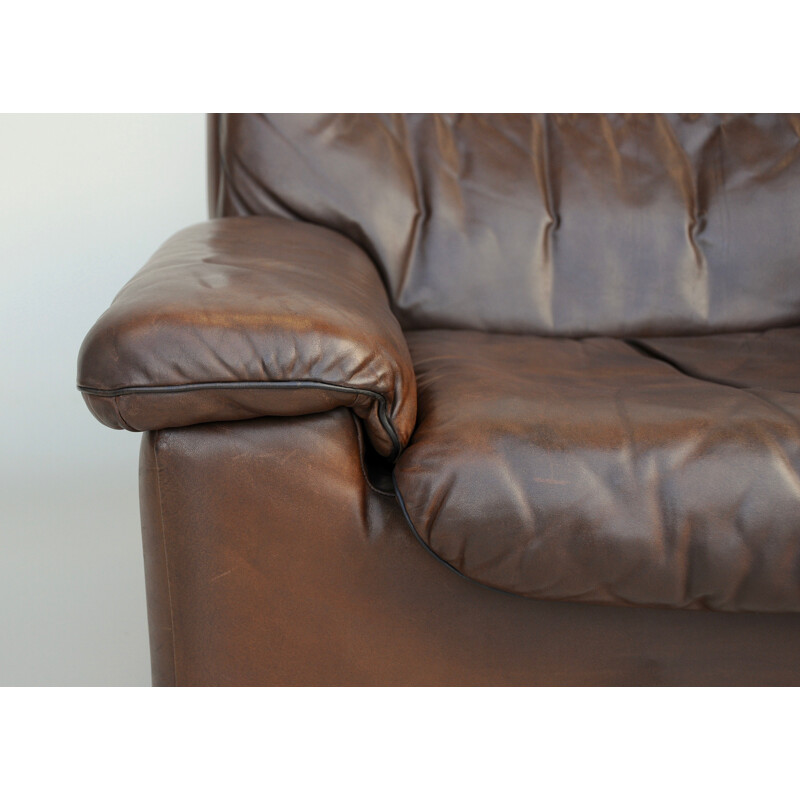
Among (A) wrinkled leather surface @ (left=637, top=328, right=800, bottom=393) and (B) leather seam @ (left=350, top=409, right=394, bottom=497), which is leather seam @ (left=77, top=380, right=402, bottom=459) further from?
(A) wrinkled leather surface @ (left=637, top=328, right=800, bottom=393)

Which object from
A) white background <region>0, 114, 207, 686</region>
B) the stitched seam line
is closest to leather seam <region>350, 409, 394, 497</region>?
the stitched seam line

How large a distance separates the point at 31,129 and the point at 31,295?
0.35 metres

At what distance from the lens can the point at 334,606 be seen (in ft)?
3.25

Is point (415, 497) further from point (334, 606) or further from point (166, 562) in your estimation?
point (166, 562)

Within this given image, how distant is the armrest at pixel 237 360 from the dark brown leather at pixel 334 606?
0.14ft

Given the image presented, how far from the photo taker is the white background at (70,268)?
1.84 meters

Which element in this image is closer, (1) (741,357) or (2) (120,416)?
(2) (120,416)

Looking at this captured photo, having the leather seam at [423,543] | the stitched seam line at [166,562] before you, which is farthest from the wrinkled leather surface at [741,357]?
the stitched seam line at [166,562]

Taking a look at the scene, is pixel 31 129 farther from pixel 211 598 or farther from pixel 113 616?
pixel 211 598

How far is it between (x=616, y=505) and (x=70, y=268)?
1409mm

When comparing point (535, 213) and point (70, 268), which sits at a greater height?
point (535, 213)

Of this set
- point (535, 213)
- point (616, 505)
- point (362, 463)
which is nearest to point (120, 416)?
point (362, 463)

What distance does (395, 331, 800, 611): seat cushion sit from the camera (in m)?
0.92
